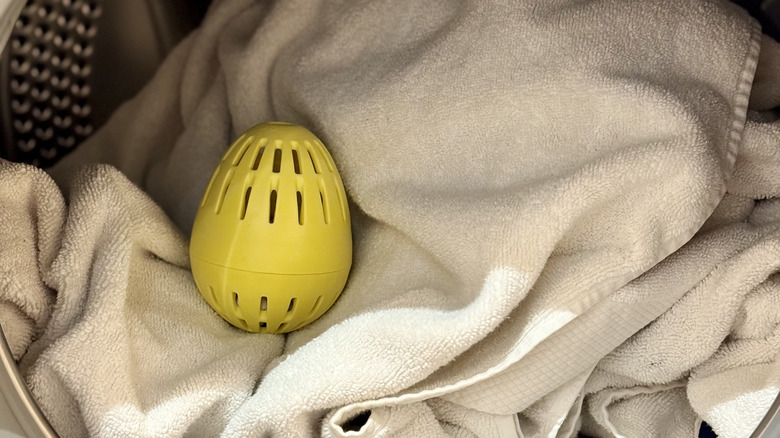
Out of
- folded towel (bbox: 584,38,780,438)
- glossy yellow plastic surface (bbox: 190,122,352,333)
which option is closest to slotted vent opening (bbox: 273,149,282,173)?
glossy yellow plastic surface (bbox: 190,122,352,333)

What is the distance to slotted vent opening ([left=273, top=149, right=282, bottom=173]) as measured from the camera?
0.63 meters

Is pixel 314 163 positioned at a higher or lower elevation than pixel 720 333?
higher

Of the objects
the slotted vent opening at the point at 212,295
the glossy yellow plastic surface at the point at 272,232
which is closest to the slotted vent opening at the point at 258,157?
the glossy yellow plastic surface at the point at 272,232

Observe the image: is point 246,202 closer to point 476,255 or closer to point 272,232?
point 272,232

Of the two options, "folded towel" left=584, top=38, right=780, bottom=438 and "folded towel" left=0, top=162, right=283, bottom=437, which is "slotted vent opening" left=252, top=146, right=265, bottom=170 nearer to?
"folded towel" left=0, top=162, right=283, bottom=437

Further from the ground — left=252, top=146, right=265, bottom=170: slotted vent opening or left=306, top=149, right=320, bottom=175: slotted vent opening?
left=252, top=146, right=265, bottom=170: slotted vent opening

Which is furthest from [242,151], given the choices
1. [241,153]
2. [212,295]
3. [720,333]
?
[720,333]

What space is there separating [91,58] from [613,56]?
21.4 inches

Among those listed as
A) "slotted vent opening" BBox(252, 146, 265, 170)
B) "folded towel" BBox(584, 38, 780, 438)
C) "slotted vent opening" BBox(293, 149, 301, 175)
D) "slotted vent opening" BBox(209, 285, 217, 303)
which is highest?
"slotted vent opening" BBox(252, 146, 265, 170)

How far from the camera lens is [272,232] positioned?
24.1 inches

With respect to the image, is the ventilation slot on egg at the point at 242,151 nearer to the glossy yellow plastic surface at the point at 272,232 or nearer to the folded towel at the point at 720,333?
the glossy yellow plastic surface at the point at 272,232

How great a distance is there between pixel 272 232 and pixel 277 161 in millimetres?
60

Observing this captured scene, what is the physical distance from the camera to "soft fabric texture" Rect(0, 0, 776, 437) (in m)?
0.56

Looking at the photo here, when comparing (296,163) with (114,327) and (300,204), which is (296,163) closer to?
(300,204)
